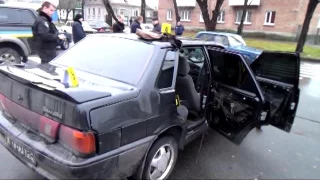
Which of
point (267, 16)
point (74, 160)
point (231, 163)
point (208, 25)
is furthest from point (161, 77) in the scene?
point (267, 16)

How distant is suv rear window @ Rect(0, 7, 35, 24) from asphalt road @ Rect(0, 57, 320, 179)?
518 cm

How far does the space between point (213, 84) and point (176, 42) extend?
982 mm

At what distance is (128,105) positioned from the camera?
7.55ft

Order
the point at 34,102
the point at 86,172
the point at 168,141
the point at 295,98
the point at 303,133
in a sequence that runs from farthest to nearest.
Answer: the point at 303,133 → the point at 295,98 → the point at 168,141 → the point at 34,102 → the point at 86,172

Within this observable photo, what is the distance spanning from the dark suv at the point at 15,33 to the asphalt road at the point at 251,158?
4634 millimetres

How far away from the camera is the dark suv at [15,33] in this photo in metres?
7.21

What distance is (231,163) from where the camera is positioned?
139 inches

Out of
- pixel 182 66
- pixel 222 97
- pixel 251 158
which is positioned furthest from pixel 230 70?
pixel 251 158

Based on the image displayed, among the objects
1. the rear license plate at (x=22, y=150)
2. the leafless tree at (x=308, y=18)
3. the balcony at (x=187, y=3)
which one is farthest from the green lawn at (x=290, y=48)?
the balcony at (x=187, y=3)

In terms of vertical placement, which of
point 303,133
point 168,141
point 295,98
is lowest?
point 303,133

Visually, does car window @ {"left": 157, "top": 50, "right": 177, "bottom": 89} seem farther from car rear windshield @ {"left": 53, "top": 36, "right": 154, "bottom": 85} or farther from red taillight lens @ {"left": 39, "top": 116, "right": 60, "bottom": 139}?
red taillight lens @ {"left": 39, "top": 116, "right": 60, "bottom": 139}

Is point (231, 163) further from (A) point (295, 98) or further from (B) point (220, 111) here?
(A) point (295, 98)

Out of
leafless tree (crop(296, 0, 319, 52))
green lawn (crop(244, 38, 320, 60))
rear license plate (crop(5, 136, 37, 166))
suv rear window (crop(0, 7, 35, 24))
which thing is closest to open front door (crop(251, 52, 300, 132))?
rear license plate (crop(5, 136, 37, 166))

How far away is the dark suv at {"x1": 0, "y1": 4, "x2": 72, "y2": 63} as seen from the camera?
7.21 meters
